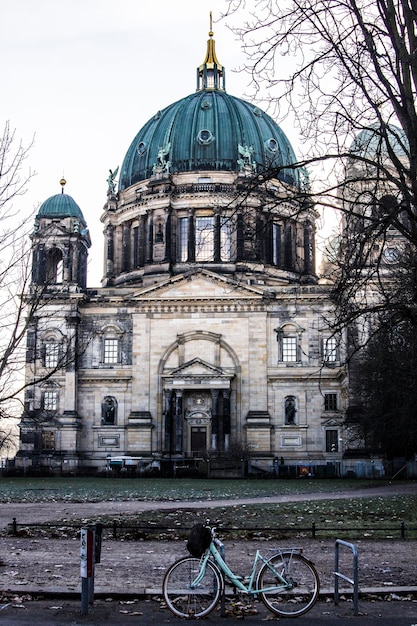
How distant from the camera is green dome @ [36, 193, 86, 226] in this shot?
264 ft

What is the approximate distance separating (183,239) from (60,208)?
11037 millimetres

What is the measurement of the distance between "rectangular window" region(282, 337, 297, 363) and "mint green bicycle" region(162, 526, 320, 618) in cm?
6242

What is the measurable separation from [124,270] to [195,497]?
4919 cm

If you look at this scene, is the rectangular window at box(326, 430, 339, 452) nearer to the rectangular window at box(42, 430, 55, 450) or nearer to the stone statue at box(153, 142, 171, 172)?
the rectangular window at box(42, 430, 55, 450)

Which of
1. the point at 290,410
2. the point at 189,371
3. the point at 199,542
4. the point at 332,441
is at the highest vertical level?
the point at 189,371

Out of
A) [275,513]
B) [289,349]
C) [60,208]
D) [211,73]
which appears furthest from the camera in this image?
[211,73]

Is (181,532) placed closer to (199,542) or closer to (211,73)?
(199,542)

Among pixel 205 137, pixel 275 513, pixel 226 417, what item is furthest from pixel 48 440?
pixel 275 513

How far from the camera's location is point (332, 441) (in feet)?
244

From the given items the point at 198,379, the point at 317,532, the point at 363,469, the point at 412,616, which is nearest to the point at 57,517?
the point at 317,532

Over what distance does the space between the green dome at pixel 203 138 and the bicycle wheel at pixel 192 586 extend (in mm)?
69940

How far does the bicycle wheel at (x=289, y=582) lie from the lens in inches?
502

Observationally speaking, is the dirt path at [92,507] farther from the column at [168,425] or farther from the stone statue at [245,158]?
the stone statue at [245,158]

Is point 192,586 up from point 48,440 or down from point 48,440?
down
